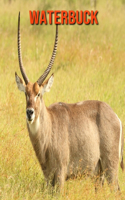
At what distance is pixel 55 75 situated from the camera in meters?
8.90

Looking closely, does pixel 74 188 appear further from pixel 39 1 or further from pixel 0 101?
pixel 39 1

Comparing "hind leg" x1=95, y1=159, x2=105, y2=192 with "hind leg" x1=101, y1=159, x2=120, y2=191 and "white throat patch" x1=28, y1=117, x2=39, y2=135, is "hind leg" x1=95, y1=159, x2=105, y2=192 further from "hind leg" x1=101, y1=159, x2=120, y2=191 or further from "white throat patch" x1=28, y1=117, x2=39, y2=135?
"white throat patch" x1=28, y1=117, x2=39, y2=135

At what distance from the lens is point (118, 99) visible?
8023 millimetres

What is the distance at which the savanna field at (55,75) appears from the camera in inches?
193

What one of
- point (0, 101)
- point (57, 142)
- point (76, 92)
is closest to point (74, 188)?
point (57, 142)

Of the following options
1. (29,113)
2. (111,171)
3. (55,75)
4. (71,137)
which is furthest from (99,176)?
(55,75)

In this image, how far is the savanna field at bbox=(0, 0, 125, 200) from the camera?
193 inches

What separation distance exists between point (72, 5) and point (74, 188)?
36.7ft

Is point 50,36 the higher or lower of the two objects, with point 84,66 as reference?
higher

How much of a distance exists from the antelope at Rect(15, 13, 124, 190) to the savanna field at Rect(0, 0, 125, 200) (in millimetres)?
210

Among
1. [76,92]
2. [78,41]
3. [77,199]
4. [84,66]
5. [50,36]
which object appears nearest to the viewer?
[77,199]

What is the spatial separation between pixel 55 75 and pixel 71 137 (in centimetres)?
413

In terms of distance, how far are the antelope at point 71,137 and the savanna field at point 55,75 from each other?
0.21 m

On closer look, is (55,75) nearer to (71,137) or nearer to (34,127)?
(71,137)
